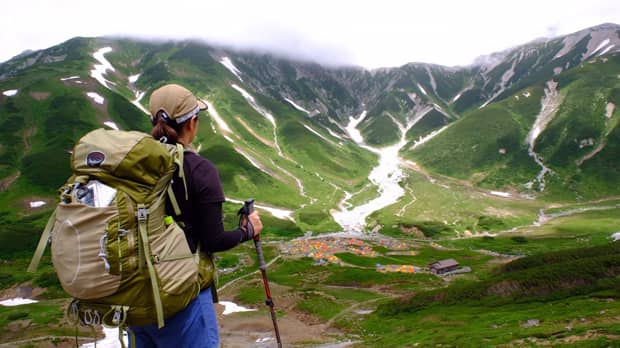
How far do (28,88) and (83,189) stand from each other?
245 m

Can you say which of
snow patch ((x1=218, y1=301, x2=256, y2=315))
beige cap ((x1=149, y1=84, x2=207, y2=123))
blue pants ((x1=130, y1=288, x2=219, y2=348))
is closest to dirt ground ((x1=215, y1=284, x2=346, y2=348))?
snow patch ((x1=218, y1=301, x2=256, y2=315))

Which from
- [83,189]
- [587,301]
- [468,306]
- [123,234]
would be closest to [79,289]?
[123,234]

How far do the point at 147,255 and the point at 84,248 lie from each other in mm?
715

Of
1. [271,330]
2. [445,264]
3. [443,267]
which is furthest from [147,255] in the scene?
[445,264]

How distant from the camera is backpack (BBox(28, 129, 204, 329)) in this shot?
14.3ft

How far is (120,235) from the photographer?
4.43m

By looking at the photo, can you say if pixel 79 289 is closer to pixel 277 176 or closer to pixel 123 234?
pixel 123 234

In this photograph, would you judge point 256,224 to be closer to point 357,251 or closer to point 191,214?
point 191,214

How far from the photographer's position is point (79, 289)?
4.43m

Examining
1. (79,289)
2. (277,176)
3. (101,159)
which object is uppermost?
(101,159)

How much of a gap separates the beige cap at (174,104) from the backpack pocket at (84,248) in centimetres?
184

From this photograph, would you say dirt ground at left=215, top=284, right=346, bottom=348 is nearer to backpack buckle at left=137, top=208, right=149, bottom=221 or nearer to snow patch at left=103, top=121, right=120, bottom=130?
backpack buckle at left=137, top=208, right=149, bottom=221

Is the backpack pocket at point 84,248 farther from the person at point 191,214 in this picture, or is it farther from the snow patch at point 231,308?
the snow patch at point 231,308

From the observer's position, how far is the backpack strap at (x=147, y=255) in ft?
14.6
